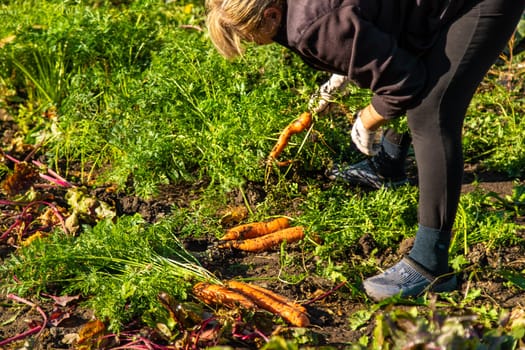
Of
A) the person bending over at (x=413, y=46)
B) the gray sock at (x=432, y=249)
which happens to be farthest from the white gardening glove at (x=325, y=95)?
the gray sock at (x=432, y=249)

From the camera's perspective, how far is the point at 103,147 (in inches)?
182

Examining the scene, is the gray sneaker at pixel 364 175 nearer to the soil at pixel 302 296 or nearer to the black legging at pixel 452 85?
the soil at pixel 302 296

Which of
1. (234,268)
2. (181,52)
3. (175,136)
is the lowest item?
(234,268)

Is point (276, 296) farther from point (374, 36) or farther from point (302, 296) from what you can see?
point (374, 36)

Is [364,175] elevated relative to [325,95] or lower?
lower

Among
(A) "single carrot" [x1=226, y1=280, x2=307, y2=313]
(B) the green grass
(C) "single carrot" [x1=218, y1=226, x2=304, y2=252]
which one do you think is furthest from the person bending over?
(C) "single carrot" [x1=218, y1=226, x2=304, y2=252]

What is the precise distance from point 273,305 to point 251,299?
99 millimetres

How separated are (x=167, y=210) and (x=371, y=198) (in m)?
1.08

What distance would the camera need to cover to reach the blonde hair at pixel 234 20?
119 inches

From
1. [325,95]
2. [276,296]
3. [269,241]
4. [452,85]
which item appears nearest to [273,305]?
[276,296]

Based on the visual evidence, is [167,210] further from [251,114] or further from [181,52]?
[181,52]

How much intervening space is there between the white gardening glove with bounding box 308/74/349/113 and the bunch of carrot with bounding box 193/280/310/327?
1.16 m

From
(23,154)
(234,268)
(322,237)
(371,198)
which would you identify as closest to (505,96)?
(371,198)

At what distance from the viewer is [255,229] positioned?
393 cm
